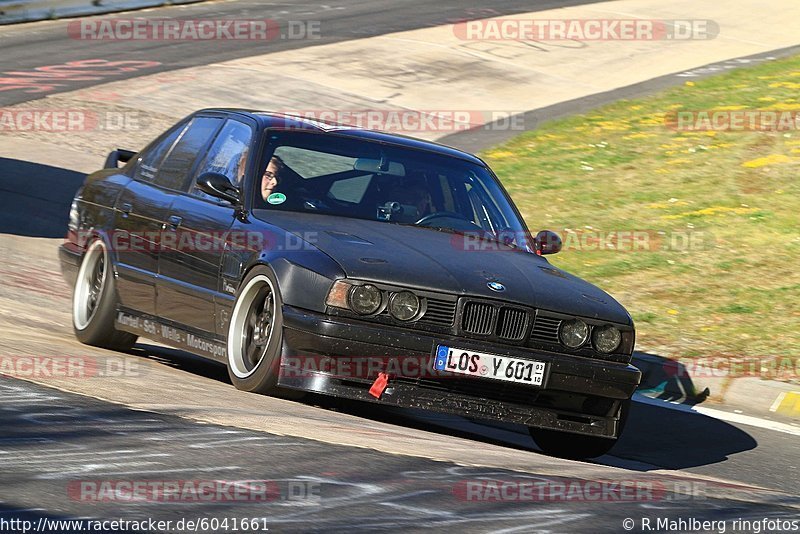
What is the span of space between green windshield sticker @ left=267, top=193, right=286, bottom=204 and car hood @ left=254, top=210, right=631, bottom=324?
15 centimetres

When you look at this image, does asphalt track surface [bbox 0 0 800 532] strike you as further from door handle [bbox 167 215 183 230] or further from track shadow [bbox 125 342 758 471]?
door handle [bbox 167 215 183 230]

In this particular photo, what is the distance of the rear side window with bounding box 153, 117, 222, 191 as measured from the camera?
29.0ft

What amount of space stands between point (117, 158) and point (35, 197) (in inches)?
215

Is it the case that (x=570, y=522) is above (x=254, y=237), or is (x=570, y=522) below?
below

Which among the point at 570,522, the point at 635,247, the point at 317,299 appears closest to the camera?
the point at 570,522

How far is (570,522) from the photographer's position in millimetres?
4750

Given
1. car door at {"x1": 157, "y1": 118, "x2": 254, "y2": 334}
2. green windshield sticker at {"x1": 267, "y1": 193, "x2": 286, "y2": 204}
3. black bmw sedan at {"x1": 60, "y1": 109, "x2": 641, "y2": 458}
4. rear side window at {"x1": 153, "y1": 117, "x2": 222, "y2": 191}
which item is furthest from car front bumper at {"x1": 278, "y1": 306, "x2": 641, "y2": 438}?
rear side window at {"x1": 153, "y1": 117, "x2": 222, "y2": 191}

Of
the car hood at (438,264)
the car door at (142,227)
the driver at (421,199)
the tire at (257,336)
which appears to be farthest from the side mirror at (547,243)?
the car door at (142,227)

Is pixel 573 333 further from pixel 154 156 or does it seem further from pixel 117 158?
pixel 117 158

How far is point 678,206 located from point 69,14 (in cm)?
1767

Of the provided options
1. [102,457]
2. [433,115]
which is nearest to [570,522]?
[102,457]

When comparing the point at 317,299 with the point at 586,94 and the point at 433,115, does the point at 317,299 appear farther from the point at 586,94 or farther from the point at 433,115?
the point at 586,94

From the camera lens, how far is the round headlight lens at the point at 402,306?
7.02 meters

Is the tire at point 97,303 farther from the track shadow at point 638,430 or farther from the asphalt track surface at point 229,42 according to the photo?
the asphalt track surface at point 229,42
